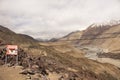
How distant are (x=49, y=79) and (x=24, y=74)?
387 centimetres

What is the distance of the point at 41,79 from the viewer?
37.6m

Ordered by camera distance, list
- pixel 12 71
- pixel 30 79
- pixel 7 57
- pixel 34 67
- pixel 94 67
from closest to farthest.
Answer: pixel 30 79, pixel 12 71, pixel 34 67, pixel 7 57, pixel 94 67

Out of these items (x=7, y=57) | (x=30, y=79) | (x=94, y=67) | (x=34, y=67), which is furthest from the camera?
(x=94, y=67)

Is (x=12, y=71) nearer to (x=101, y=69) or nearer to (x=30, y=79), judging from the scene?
(x=30, y=79)

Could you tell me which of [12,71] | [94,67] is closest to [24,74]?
[12,71]

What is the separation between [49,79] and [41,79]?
290 centimetres

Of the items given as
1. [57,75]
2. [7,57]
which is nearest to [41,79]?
[57,75]

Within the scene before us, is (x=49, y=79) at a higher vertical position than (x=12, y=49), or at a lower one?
lower

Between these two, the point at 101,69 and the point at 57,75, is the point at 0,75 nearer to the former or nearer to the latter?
the point at 57,75

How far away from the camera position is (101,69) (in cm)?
9250

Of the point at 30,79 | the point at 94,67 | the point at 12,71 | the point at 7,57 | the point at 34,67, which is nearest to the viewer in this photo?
the point at 30,79

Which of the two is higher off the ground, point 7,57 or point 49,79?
point 7,57

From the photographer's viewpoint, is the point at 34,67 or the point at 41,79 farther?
the point at 34,67

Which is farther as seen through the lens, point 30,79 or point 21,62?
point 21,62
